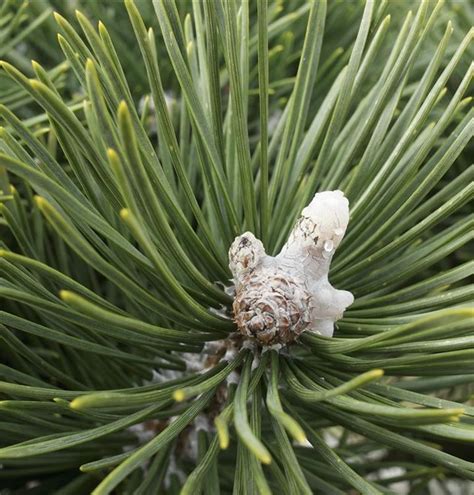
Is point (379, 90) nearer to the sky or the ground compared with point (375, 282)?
nearer to the sky

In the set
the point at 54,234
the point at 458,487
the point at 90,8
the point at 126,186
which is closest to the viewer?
the point at 126,186

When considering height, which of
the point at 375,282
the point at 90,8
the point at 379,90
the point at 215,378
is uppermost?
the point at 90,8

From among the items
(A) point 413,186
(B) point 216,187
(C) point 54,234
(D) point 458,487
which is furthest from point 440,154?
(D) point 458,487

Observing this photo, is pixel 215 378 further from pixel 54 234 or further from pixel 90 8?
pixel 90 8

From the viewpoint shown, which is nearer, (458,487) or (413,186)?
(413,186)

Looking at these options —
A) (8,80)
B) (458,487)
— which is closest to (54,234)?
(8,80)

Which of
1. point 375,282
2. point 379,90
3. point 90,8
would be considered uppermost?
point 90,8

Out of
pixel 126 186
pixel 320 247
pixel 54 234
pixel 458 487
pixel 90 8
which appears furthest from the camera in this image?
pixel 458 487

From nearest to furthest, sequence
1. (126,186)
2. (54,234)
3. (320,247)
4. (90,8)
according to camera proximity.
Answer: (126,186) → (320,247) → (54,234) → (90,8)

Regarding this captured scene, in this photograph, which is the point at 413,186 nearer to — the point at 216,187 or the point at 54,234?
the point at 216,187

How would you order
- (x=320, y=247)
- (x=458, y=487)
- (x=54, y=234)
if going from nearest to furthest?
(x=320, y=247) → (x=54, y=234) → (x=458, y=487)
